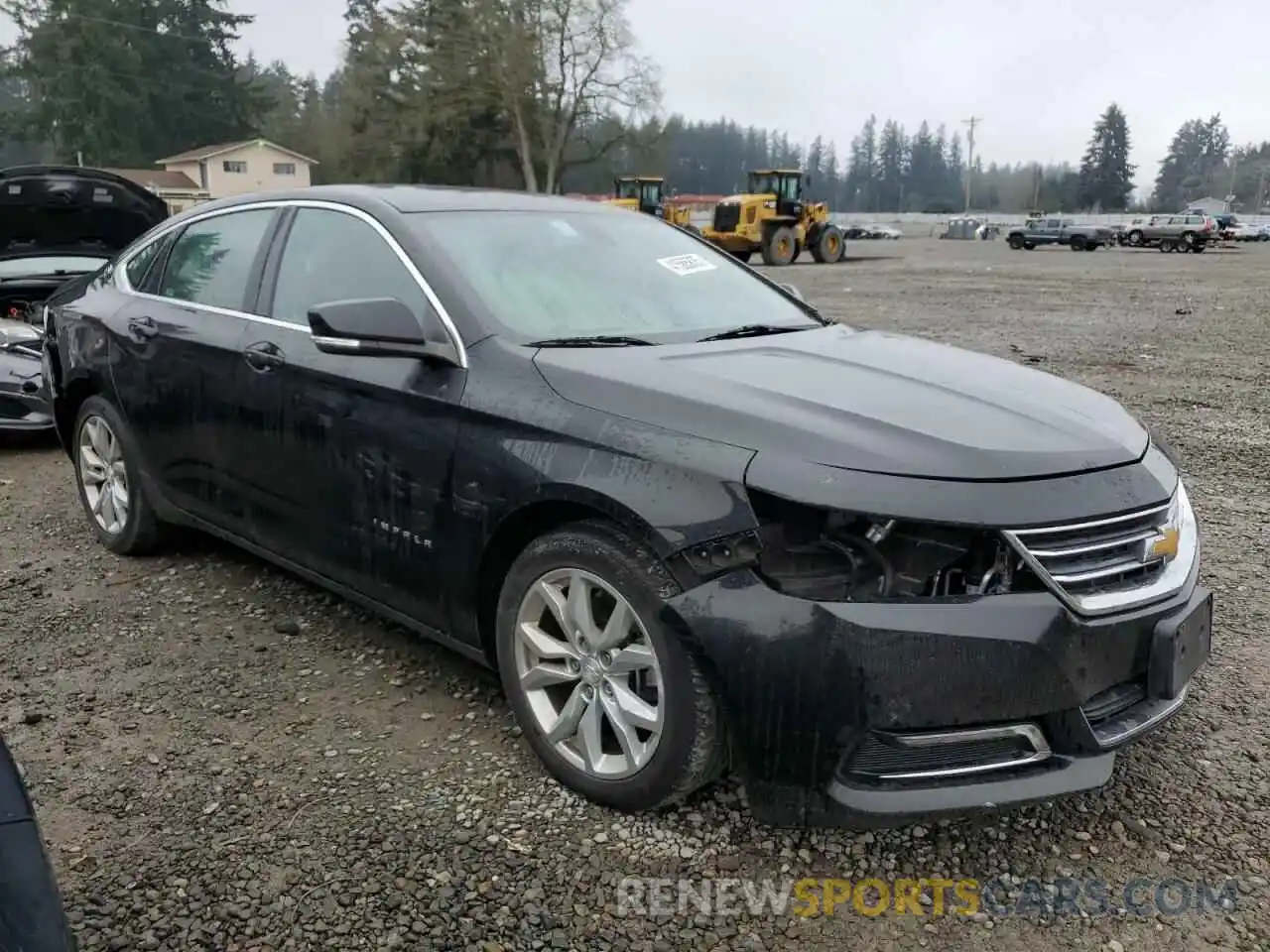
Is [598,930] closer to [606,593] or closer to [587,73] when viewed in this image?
[606,593]

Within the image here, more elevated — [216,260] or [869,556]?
[216,260]

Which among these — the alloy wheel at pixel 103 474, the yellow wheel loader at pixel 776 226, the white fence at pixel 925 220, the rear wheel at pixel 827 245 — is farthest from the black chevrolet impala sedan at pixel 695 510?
the white fence at pixel 925 220

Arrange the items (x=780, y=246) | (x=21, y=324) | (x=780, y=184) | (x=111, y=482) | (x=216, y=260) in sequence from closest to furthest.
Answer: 1. (x=216, y=260)
2. (x=111, y=482)
3. (x=21, y=324)
4. (x=780, y=246)
5. (x=780, y=184)

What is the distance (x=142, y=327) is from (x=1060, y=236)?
152 ft

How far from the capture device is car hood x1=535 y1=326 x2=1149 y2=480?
2.33 metres

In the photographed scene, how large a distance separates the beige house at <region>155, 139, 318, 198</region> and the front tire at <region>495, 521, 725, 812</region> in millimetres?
59191

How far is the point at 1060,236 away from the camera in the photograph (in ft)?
148

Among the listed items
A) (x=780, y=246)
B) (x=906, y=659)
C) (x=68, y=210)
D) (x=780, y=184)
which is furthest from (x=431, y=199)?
(x=780, y=184)

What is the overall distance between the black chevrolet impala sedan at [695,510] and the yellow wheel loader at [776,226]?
26251 mm

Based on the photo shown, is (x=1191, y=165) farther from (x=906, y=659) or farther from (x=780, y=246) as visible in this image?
(x=906, y=659)

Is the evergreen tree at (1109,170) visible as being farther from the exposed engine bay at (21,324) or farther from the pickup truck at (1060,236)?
the exposed engine bay at (21,324)

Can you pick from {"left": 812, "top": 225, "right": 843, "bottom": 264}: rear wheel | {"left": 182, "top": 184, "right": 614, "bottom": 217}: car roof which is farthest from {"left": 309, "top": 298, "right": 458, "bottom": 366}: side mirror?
{"left": 812, "top": 225, "right": 843, "bottom": 264}: rear wheel

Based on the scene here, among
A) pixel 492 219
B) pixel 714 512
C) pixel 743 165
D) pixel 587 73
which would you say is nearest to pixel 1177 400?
pixel 492 219

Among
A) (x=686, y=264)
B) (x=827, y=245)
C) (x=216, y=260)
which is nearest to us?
(x=686, y=264)
